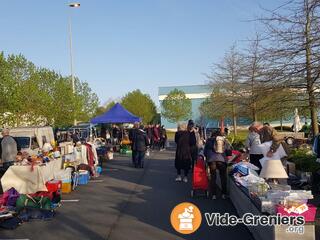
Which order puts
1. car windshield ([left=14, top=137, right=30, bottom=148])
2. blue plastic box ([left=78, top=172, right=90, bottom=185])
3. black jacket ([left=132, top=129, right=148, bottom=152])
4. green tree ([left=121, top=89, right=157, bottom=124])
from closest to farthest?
blue plastic box ([left=78, top=172, right=90, bottom=185])
black jacket ([left=132, top=129, right=148, bottom=152])
car windshield ([left=14, top=137, right=30, bottom=148])
green tree ([left=121, top=89, right=157, bottom=124])

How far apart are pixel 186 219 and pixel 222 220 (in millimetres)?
823

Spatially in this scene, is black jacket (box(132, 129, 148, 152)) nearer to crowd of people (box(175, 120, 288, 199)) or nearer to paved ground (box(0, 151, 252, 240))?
crowd of people (box(175, 120, 288, 199))

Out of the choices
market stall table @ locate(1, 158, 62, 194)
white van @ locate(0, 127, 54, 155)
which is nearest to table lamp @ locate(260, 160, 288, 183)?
market stall table @ locate(1, 158, 62, 194)

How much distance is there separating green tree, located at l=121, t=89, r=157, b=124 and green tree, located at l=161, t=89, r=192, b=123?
3.00m

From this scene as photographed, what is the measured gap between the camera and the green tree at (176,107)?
256 feet

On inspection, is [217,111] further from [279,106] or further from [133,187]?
[133,187]

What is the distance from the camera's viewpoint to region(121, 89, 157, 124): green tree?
253 ft

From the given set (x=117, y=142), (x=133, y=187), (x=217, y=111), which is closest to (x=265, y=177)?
(x=133, y=187)

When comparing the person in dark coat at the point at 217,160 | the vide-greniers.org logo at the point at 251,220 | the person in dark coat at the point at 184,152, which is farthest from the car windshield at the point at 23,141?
the vide-greniers.org logo at the point at 251,220

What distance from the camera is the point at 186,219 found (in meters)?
7.66

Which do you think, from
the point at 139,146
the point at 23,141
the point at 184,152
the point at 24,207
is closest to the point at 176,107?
the point at 23,141

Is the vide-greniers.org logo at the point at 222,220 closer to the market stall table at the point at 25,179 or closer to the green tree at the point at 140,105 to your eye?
the market stall table at the point at 25,179

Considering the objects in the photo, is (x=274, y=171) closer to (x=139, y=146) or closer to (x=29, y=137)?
(x=139, y=146)

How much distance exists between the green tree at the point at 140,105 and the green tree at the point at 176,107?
3003mm
